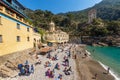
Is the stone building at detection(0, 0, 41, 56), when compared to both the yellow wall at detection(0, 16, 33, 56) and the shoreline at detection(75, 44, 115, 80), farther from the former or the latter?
the shoreline at detection(75, 44, 115, 80)

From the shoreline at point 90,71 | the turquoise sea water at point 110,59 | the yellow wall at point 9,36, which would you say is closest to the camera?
the yellow wall at point 9,36

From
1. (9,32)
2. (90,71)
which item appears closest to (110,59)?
(90,71)

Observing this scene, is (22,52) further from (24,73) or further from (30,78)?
(30,78)

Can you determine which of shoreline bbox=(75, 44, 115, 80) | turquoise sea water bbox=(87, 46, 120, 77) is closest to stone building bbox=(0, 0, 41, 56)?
shoreline bbox=(75, 44, 115, 80)

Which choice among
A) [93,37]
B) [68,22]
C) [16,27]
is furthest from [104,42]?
[16,27]

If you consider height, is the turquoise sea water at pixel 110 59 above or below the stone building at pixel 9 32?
below

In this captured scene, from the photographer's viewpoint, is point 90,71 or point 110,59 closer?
point 90,71

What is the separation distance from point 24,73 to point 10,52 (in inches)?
156

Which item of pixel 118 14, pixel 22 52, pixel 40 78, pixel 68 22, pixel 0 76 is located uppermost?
pixel 118 14

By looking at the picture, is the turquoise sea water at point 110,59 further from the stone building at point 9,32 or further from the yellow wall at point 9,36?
the yellow wall at point 9,36

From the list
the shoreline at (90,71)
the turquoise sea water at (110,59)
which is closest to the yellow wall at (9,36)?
the shoreline at (90,71)

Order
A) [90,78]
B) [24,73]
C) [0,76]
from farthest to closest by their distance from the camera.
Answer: [90,78] → [24,73] → [0,76]

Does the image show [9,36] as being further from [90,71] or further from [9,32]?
[90,71]

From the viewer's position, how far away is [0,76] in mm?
15102
